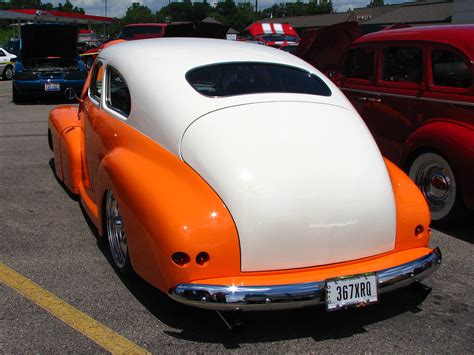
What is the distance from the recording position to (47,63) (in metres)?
12.9

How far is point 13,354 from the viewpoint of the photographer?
2.77 meters

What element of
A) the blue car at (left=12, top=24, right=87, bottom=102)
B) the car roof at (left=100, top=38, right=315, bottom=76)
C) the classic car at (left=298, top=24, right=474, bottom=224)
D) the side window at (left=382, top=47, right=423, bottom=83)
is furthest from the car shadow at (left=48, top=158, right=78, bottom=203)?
the blue car at (left=12, top=24, right=87, bottom=102)

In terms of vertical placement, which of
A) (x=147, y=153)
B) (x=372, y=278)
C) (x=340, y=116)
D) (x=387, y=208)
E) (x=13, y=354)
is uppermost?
(x=340, y=116)

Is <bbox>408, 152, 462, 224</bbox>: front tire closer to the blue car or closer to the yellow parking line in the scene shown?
the yellow parking line

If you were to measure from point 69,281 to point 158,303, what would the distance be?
74 centimetres

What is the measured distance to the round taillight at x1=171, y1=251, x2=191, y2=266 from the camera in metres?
2.69

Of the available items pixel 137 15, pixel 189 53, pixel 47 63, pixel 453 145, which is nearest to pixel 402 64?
pixel 453 145

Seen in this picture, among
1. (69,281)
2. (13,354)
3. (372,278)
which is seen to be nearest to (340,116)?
(372,278)

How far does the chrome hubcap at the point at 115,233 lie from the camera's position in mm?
3516

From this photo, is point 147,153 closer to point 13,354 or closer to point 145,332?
point 145,332

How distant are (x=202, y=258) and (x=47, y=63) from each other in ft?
38.2

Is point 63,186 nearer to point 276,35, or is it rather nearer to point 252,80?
point 252,80

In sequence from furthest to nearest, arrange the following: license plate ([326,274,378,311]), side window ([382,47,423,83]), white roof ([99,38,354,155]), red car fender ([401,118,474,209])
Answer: side window ([382,47,423,83]), red car fender ([401,118,474,209]), white roof ([99,38,354,155]), license plate ([326,274,378,311])

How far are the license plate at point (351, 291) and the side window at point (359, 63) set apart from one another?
3.71 m
